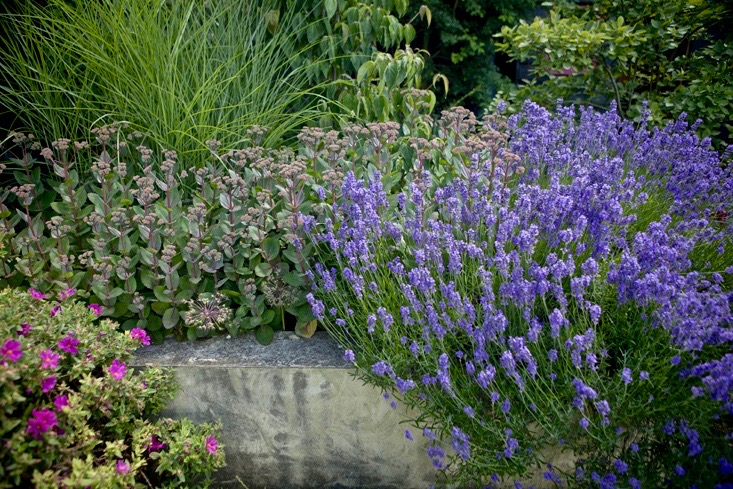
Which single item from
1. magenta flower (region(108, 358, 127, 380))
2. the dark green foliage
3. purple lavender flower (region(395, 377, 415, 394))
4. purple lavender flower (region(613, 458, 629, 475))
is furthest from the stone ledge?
the dark green foliage

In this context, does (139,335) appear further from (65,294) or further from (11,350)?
(11,350)

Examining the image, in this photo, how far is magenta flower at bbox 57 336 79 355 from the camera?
1857 millimetres

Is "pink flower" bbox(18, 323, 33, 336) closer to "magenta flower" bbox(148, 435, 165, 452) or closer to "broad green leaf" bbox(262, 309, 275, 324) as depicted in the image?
"magenta flower" bbox(148, 435, 165, 452)

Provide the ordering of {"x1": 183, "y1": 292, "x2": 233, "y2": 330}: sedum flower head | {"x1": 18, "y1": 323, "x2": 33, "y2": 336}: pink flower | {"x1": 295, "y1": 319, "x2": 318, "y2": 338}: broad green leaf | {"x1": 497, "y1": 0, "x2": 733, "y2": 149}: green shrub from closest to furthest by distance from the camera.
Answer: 1. {"x1": 18, "y1": 323, "x2": 33, "y2": 336}: pink flower
2. {"x1": 183, "y1": 292, "x2": 233, "y2": 330}: sedum flower head
3. {"x1": 295, "y1": 319, "x2": 318, "y2": 338}: broad green leaf
4. {"x1": 497, "y1": 0, "x2": 733, "y2": 149}: green shrub

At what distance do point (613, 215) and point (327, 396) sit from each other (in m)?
1.16

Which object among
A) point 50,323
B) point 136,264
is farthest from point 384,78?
point 50,323

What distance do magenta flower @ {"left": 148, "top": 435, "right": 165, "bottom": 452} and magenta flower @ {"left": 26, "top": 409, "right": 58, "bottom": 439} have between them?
1.40 ft

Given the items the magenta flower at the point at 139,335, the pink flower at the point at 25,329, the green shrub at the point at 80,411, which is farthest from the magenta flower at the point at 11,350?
the magenta flower at the point at 139,335

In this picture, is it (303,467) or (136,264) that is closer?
(303,467)

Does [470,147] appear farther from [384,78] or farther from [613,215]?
[384,78]

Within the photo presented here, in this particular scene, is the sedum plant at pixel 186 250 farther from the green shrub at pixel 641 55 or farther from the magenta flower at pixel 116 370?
the green shrub at pixel 641 55

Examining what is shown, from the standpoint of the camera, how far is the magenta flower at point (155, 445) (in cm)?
203

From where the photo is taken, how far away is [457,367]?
2.02m

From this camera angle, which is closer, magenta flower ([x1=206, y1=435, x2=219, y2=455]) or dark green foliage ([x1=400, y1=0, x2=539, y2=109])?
magenta flower ([x1=206, y1=435, x2=219, y2=455])
